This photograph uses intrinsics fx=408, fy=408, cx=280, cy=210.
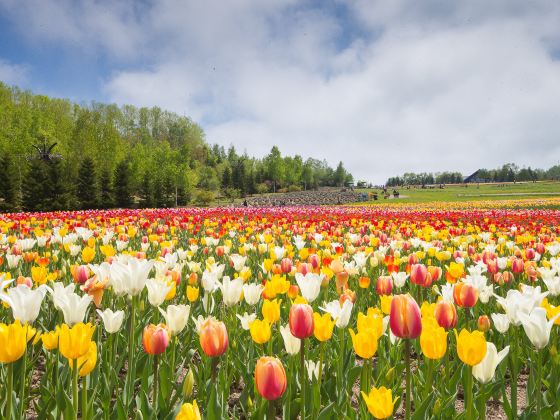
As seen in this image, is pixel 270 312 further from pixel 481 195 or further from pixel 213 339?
pixel 481 195

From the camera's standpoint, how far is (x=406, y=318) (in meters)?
1.46

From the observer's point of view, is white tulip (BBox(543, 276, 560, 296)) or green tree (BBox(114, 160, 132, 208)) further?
green tree (BBox(114, 160, 132, 208))

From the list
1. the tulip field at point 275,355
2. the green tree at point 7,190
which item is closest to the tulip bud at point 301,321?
the tulip field at point 275,355

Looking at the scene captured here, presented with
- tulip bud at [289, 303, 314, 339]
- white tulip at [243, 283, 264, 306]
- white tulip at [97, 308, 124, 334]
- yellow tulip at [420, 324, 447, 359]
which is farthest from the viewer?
white tulip at [243, 283, 264, 306]

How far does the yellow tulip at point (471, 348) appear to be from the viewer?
1352 millimetres

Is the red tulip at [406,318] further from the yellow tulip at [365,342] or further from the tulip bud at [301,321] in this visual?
the tulip bud at [301,321]

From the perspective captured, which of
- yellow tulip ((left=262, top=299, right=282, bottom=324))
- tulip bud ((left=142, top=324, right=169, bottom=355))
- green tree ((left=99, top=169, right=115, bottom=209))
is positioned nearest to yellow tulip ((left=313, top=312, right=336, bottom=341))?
yellow tulip ((left=262, top=299, right=282, bottom=324))

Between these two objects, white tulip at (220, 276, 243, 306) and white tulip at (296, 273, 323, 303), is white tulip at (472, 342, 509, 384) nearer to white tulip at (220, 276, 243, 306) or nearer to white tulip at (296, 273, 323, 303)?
white tulip at (296, 273, 323, 303)

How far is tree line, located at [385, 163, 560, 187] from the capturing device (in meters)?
134

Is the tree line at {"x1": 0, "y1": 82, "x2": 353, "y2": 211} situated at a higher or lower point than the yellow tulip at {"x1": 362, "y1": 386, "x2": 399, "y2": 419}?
higher

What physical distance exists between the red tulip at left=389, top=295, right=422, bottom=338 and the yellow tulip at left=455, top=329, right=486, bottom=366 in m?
0.14

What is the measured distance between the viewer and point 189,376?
158 centimetres

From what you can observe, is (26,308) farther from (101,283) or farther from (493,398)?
(493,398)

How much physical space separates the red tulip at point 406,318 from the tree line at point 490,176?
143 metres
